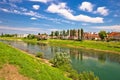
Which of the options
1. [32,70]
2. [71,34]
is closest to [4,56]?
[32,70]

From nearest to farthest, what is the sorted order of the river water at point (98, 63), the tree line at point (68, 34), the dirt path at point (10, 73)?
the dirt path at point (10, 73)
the river water at point (98, 63)
the tree line at point (68, 34)

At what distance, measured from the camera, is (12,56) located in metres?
16.3

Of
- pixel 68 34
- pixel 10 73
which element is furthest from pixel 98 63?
pixel 68 34

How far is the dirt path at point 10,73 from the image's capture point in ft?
42.4

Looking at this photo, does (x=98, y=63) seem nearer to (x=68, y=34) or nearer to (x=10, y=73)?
(x=10, y=73)

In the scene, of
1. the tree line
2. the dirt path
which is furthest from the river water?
the tree line

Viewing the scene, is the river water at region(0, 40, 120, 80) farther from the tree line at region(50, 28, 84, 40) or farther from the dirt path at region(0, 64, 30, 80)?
the tree line at region(50, 28, 84, 40)

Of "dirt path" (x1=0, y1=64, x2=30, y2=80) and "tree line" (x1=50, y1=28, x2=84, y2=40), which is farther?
"tree line" (x1=50, y1=28, x2=84, y2=40)

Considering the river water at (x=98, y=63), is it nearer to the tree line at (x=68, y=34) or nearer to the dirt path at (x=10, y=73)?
the dirt path at (x=10, y=73)

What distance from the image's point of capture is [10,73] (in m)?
13.5

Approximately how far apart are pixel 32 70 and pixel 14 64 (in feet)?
5.69

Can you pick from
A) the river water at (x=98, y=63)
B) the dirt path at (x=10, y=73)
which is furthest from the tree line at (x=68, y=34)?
the dirt path at (x=10, y=73)

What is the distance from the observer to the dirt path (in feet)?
42.4

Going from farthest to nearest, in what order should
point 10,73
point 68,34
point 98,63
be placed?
1. point 68,34
2. point 98,63
3. point 10,73
